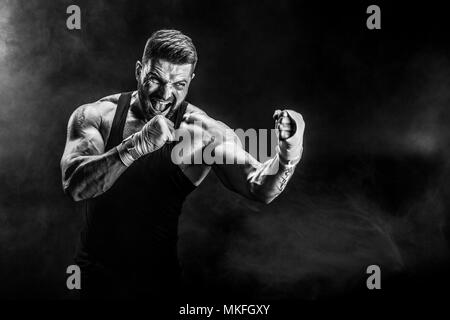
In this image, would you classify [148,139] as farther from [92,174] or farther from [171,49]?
[171,49]

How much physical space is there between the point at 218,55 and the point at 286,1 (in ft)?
1.74

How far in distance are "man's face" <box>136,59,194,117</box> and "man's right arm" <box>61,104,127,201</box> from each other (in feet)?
0.92

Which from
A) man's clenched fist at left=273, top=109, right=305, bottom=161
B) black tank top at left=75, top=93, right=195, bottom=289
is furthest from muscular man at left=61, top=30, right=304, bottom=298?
man's clenched fist at left=273, top=109, right=305, bottom=161

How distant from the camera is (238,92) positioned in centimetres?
350

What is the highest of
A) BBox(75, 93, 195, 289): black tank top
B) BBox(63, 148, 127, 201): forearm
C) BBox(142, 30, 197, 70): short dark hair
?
BBox(142, 30, 197, 70): short dark hair

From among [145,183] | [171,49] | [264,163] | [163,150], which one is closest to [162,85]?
[171,49]

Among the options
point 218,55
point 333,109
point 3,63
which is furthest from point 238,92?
point 3,63

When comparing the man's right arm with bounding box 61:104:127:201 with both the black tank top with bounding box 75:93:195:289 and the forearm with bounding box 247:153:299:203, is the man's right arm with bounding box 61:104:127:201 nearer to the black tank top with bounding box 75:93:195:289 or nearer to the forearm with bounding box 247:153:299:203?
the black tank top with bounding box 75:93:195:289

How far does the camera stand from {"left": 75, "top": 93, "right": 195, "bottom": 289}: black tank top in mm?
2881

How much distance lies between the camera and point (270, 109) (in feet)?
11.4

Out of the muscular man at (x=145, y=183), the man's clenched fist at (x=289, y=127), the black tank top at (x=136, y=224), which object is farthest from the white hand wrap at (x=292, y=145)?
the black tank top at (x=136, y=224)

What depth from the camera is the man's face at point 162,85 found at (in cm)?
291

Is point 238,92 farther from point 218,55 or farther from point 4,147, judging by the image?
point 4,147

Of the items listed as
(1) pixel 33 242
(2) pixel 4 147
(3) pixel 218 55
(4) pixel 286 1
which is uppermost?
(4) pixel 286 1
